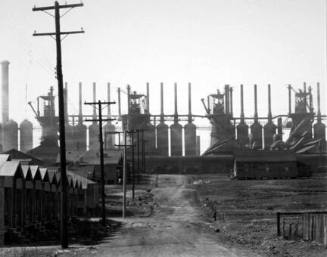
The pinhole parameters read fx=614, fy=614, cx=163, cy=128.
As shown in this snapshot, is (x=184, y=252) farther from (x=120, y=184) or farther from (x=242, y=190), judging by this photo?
(x=120, y=184)

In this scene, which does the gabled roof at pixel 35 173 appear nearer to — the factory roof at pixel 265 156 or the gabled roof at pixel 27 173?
the gabled roof at pixel 27 173

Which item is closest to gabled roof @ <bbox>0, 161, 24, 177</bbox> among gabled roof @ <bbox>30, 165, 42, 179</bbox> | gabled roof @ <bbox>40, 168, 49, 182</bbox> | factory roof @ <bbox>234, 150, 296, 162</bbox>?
gabled roof @ <bbox>30, 165, 42, 179</bbox>

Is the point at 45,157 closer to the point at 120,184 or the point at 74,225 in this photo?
the point at 120,184

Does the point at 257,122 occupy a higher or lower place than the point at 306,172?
higher

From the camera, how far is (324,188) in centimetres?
7450

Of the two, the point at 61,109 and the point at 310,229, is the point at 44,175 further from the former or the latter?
the point at 310,229

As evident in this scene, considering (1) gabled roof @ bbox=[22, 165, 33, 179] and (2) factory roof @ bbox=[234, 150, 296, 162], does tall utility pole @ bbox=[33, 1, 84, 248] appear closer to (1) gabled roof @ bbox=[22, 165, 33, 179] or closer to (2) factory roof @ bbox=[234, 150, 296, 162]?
(1) gabled roof @ bbox=[22, 165, 33, 179]

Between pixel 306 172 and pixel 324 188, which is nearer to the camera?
pixel 324 188

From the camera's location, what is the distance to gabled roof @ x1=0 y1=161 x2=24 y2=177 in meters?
27.2

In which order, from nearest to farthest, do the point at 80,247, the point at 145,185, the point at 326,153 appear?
the point at 80,247 → the point at 145,185 → the point at 326,153

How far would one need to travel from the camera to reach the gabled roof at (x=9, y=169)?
27.2 metres

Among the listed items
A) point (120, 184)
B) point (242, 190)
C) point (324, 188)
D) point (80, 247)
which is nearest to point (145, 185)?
point (120, 184)

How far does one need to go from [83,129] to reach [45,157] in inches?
933

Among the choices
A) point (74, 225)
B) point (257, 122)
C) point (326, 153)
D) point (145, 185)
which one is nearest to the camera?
point (74, 225)
